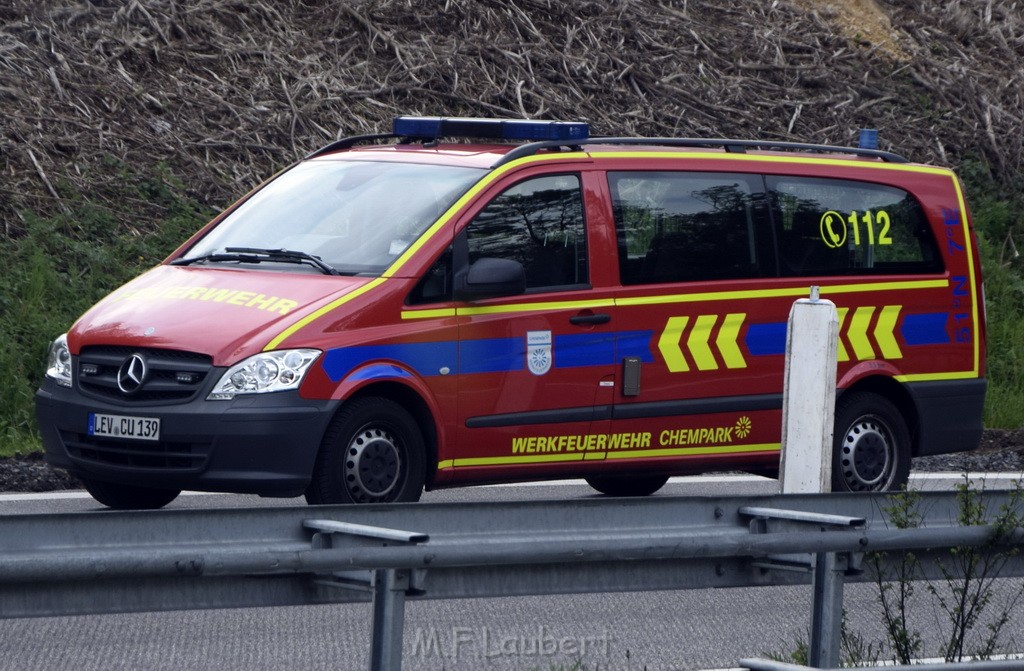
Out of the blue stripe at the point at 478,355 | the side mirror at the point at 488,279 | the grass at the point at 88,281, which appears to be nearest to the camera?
the blue stripe at the point at 478,355

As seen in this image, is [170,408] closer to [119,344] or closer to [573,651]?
[119,344]

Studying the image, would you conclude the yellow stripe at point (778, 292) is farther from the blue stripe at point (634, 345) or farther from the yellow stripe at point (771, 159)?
the yellow stripe at point (771, 159)

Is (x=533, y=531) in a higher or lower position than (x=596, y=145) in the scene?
lower

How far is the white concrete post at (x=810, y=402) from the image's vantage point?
7.86 metres

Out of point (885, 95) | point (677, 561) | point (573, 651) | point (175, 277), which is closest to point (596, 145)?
point (175, 277)

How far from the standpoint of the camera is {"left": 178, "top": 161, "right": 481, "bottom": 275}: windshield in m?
8.78

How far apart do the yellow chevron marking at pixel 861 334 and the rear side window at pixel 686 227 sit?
60cm

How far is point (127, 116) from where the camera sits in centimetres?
1597

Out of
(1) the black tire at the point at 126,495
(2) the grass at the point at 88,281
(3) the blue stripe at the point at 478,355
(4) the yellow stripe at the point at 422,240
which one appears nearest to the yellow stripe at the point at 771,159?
(4) the yellow stripe at the point at 422,240

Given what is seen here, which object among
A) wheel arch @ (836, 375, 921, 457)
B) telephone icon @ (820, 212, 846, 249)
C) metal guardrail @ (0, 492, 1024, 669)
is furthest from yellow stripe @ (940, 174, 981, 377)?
metal guardrail @ (0, 492, 1024, 669)

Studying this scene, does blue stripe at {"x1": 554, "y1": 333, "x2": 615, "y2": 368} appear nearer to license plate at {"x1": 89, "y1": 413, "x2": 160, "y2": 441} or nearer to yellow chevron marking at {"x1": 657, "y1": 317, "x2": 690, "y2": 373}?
yellow chevron marking at {"x1": 657, "y1": 317, "x2": 690, "y2": 373}

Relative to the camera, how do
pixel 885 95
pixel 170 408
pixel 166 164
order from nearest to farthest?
1. pixel 170 408
2. pixel 166 164
3. pixel 885 95

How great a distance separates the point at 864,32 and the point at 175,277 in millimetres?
13449

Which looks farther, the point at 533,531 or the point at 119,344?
the point at 119,344
